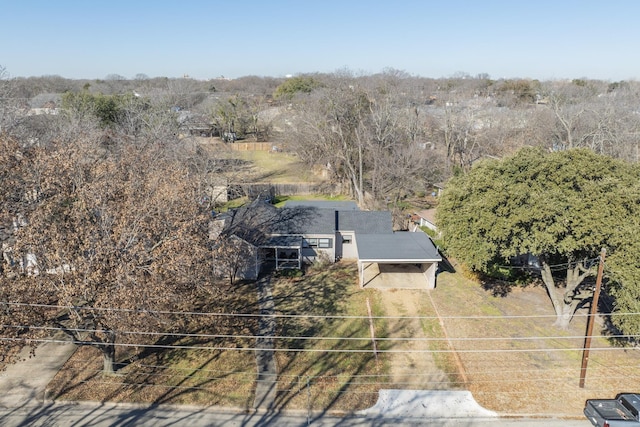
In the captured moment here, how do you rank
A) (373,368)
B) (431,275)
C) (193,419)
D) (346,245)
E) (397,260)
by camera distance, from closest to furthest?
(193,419) → (373,368) → (397,260) → (431,275) → (346,245)

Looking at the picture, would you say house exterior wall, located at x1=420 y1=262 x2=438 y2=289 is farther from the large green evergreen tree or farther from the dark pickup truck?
the dark pickup truck

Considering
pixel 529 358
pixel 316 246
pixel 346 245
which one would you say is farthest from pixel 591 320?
pixel 316 246

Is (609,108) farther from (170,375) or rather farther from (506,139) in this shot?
(170,375)

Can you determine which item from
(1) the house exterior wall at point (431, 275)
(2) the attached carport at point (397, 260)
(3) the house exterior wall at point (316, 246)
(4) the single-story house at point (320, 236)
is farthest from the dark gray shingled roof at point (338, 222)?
(1) the house exterior wall at point (431, 275)

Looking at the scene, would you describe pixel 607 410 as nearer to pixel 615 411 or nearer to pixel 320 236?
pixel 615 411

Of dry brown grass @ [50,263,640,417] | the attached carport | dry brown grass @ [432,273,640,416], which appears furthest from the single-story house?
dry brown grass @ [50,263,640,417]

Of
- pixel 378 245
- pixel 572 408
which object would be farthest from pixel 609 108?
pixel 572 408

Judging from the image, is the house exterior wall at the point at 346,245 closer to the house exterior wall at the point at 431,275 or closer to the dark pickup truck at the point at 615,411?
the house exterior wall at the point at 431,275
